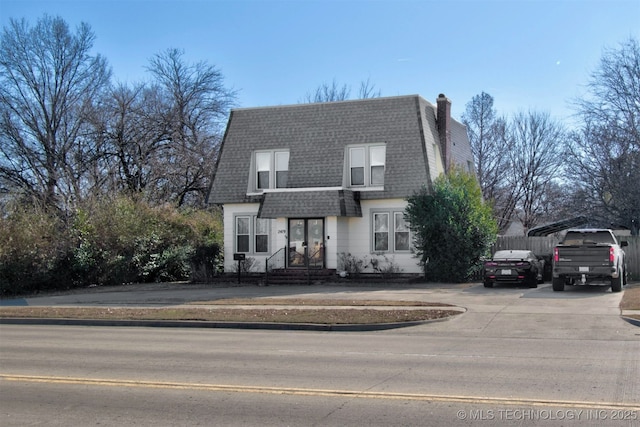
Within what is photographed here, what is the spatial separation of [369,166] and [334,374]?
2063cm

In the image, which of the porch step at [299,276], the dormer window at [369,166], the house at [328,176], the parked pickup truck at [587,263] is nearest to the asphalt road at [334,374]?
the parked pickup truck at [587,263]

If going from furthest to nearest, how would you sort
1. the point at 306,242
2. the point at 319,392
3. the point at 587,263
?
the point at 306,242 → the point at 587,263 → the point at 319,392

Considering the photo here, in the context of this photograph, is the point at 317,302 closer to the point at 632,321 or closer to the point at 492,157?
the point at 632,321

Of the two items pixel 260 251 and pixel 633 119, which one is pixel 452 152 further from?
pixel 260 251

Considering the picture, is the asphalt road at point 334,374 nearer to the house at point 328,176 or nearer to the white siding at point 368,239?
the white siding at point 368,239

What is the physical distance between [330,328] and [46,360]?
21.6 ft

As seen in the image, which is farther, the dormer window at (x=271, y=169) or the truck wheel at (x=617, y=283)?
the dormer window at (x=271, y=169)

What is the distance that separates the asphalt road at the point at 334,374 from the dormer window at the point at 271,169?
15364mm

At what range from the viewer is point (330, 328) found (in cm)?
1560

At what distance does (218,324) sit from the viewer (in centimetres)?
1645

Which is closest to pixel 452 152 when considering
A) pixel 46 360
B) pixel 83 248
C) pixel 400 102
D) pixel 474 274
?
pixel 400 102

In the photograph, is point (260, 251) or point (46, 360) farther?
point (260, 251)

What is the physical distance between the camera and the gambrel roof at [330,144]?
2867 centimetres

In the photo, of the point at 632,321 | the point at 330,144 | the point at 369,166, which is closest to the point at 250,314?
the point at 632,321
